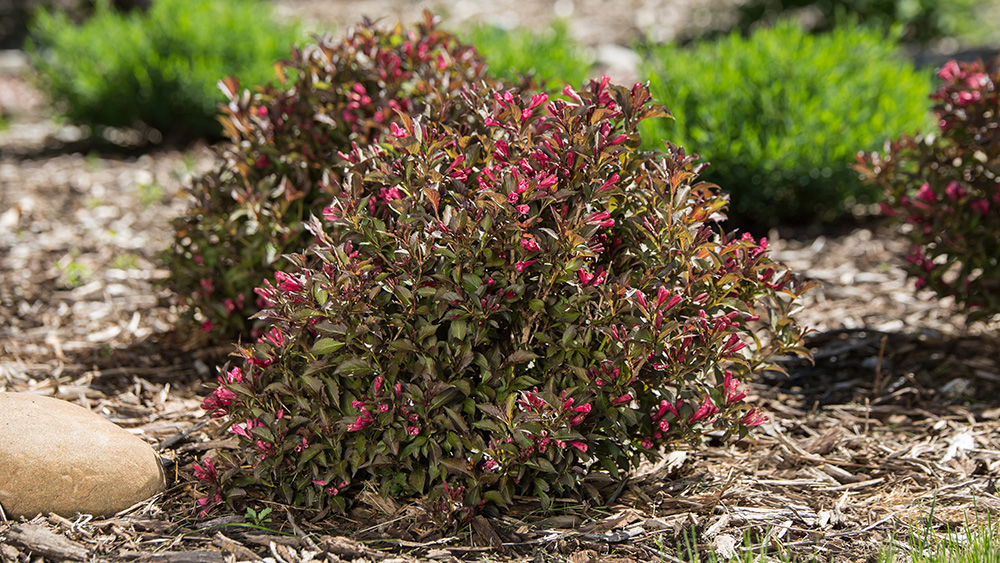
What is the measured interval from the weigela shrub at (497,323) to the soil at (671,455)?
0.48 feet

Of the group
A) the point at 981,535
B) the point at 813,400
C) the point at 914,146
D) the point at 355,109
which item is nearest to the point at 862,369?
the point at 813,400

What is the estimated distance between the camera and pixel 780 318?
9.05 ft

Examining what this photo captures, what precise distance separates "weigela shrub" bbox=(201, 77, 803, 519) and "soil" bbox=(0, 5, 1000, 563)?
5.7 inches

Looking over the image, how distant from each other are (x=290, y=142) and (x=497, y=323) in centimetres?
148

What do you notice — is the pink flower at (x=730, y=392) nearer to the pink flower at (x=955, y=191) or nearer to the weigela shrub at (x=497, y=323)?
the weigela shrub at (x=497, y=323)

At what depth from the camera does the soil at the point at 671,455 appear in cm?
248

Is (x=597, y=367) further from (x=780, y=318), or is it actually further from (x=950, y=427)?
(x=950, y=427)

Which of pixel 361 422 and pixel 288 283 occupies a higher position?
pixel 288 283

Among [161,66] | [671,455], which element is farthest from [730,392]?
[161,66]

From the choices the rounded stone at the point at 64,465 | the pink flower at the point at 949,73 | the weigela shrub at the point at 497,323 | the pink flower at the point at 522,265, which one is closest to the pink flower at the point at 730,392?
the weigela shrub at the point at 497,323

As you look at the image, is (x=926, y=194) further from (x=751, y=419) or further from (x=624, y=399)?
(x=624, y=399)

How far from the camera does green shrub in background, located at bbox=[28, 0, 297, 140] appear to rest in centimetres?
712

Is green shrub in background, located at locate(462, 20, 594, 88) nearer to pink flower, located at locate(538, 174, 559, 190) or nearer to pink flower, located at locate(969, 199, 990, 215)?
pink flower, located at locate(969, 199, 990, 215)

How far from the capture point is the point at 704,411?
255 cm
